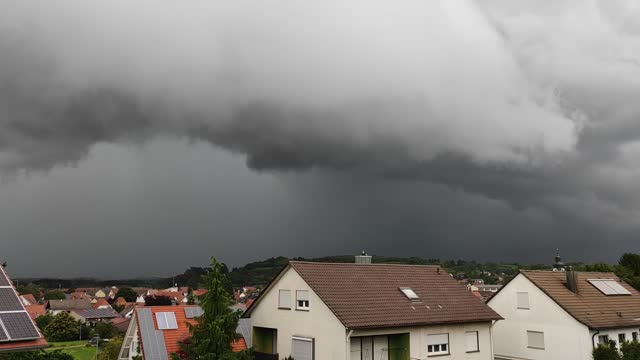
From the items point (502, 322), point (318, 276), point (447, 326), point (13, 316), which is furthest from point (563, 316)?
point (13, 316)

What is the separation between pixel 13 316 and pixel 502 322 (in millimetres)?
34273

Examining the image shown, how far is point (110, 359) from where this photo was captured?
173ft

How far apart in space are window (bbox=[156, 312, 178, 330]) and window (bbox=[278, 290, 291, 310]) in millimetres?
8114

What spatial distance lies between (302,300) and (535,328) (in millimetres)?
18504

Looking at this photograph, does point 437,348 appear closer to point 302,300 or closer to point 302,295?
point 302,300

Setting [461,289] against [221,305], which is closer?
[221,305]

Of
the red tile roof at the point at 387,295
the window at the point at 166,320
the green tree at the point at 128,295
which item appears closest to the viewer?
the red tile roof at the point at 387,295

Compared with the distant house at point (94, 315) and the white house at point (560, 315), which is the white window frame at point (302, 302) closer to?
the white house at point (560, 315)

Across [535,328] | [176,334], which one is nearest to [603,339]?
[535,328]

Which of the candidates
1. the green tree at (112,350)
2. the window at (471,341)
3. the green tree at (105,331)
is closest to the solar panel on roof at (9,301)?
the window at (471,341)

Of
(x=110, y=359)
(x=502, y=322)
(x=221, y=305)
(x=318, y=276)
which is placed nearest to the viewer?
(x=221, y=305)

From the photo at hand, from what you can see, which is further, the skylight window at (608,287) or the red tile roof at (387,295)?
the skylight window at (608,287)

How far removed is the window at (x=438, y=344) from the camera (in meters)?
31.5

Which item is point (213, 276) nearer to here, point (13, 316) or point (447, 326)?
point (13, 316)
